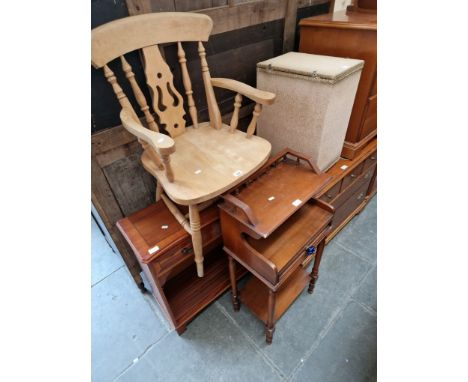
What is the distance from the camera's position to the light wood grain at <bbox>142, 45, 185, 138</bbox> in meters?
0.99

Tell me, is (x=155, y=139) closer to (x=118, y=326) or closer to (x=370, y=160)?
(x=118, y=326)

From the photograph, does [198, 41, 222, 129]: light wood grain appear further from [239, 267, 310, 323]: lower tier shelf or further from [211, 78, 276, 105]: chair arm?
[239, 267, 310, 323]: lower tier shelf

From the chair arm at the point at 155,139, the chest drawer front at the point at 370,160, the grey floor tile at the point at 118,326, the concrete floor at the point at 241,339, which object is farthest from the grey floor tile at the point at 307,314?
the chair arm at the point at 155,139

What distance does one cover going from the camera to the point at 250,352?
4.10 ft

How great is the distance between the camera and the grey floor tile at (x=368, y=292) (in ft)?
4.71

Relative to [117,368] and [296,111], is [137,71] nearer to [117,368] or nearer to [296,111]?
[296,111]

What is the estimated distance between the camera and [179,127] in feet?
3.86

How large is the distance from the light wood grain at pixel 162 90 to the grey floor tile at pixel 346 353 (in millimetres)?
1273

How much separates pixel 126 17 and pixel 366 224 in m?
1.92

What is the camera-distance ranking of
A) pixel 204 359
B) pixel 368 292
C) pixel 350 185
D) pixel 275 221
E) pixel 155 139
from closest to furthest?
pixel 155 139, pixel 275 221, pixel 204 359, pixel 368 292, pixel 350 185

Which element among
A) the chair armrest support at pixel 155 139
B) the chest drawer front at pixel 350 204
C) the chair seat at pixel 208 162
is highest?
the chair armrest support at pixel 155 139

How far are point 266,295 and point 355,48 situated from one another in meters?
1.37

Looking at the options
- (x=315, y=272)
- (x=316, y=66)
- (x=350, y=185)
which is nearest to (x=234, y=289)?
(x=315, y=272)

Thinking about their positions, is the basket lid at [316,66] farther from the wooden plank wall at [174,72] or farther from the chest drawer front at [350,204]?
the chest drawer front at [350,204]
